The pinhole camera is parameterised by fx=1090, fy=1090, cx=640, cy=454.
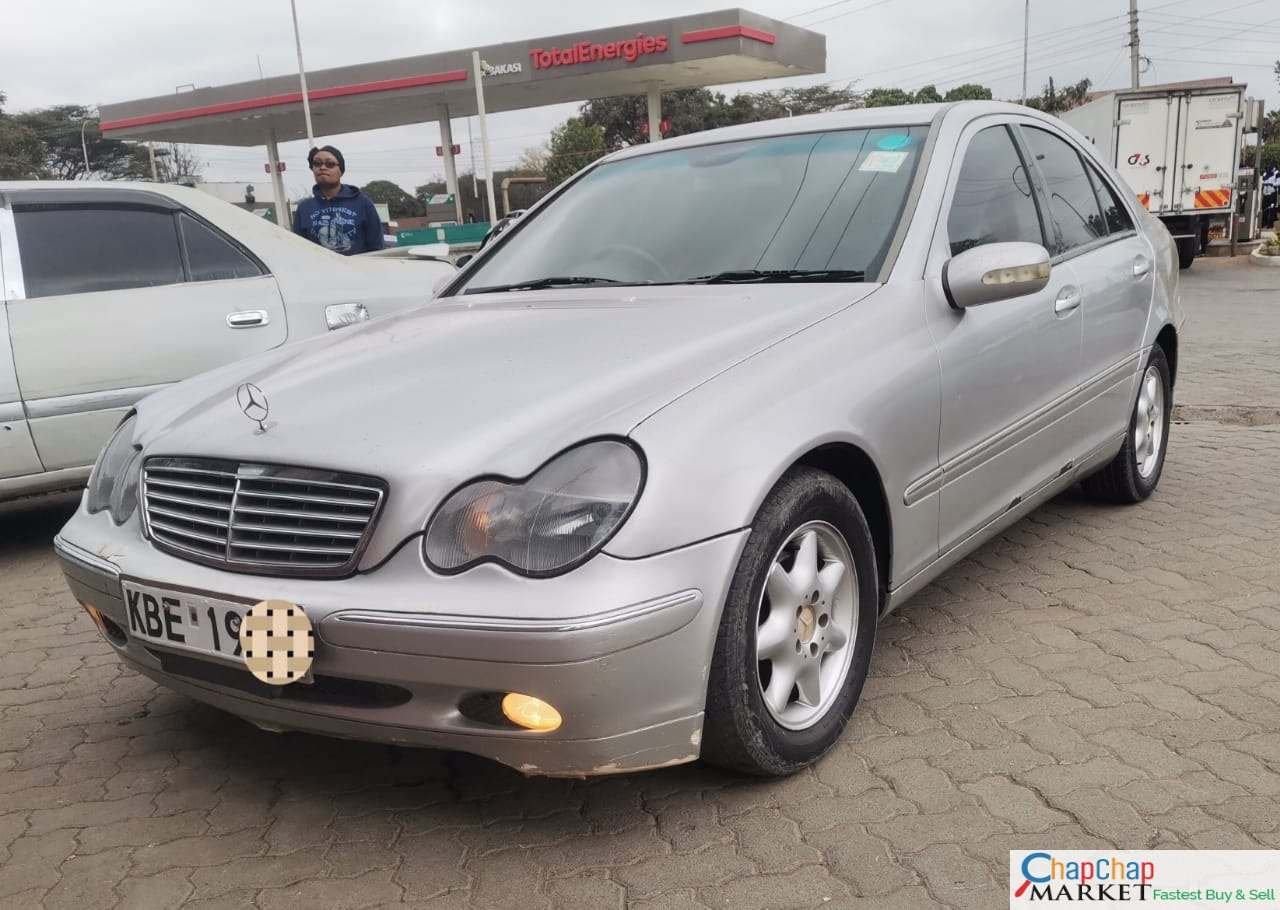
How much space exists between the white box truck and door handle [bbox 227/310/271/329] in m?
16.1

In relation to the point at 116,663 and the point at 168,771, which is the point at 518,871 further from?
the point at 116,663

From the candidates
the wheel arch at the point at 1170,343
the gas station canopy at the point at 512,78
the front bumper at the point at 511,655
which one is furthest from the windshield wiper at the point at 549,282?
the gas station canopy at the point at 512,78

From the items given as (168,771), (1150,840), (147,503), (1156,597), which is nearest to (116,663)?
(168,771)

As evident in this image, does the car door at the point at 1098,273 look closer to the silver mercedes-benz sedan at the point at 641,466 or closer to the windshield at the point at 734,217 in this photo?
the silver mercedes-benz sedan at the point at 641,466

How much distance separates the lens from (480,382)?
2.39 meters

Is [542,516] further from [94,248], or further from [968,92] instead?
[968,92]

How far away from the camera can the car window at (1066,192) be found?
12.3 ft

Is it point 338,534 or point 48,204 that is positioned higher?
point 48,204

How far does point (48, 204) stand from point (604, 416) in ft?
11.8

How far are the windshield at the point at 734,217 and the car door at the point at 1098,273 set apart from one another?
2.72 feet

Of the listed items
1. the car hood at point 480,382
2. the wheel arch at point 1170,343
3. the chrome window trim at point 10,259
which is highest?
the chrome window trim at point 10,259

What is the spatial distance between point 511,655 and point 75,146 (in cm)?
7707

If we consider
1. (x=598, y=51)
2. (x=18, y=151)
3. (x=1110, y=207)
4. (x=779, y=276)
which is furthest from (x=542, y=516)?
(x=18, y=151)

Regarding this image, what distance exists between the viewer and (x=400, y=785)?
2.58 meters
